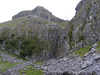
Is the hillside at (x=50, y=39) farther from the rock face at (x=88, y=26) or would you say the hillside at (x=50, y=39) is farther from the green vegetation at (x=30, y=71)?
the green vegetation at (x=30, y=71)

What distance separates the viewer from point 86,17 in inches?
1287

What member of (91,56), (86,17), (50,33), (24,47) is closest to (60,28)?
(50,33)

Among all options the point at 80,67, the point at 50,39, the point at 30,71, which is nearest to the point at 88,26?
the point at 50,39

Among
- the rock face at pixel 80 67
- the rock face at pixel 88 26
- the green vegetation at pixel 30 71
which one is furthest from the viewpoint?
the rock face at pixel 88 26

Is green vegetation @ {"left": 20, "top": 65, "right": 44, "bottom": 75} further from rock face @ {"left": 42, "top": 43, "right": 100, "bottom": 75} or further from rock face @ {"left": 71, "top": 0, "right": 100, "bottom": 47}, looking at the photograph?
rock face @ {"left": 71, "top": 0, "right": 100, "bottom": 47}

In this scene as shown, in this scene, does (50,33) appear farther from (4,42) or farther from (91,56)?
(91,56)

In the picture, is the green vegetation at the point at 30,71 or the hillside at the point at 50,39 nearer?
the green vegetation at the point at 30,71

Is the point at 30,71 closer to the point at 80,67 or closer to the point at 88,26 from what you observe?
the point at 80,67

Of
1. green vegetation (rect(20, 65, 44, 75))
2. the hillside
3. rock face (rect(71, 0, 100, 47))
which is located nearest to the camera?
green vegetation (rect(20, 65, 44, 75))

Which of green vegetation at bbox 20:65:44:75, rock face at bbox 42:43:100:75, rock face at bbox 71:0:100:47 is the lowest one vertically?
green vegetation at bbox 20:65:44:75

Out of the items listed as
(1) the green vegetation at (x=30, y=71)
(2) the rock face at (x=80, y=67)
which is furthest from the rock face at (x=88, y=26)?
(1) the green vegetation at (x=30, y=71)

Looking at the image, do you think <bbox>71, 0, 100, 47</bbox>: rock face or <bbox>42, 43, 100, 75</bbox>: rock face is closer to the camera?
<bbox>42, 43, 100, 75</bbox>: rock face

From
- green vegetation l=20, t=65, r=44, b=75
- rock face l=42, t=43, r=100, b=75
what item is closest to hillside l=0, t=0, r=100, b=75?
green vegetation l=20, t=65, r=44, b=75

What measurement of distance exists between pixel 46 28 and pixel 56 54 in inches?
319
